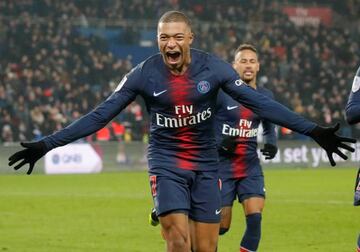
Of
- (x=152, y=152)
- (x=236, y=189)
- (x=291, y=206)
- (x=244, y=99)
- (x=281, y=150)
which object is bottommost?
(x=281, y=150)

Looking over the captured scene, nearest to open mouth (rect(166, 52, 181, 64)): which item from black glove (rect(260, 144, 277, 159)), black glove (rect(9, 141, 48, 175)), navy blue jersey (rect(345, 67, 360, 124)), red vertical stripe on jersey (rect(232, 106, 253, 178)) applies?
black glove (rect(9, 141, 48, 175))

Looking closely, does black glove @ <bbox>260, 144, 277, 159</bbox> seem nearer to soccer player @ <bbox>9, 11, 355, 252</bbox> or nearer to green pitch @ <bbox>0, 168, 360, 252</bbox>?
green pitch @ <bbox>0, 168, 360, 252</bbox>

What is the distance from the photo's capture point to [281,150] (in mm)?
31406

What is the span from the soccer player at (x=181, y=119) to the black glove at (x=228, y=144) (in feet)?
7.90

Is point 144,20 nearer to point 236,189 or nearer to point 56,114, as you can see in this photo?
point 56,114

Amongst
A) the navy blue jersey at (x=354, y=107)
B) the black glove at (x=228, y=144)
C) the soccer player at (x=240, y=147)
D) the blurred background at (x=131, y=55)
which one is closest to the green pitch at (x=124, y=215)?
the soccer player at (x=240, y=147)

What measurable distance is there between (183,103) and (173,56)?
1.24ft

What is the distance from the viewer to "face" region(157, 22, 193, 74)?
7.31 metres

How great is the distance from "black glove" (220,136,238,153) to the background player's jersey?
27 millimetres

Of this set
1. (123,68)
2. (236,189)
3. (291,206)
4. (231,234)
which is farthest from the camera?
(123,68)

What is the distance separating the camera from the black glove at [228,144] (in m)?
10.2

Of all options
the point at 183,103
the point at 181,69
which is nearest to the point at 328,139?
the point at 183,103

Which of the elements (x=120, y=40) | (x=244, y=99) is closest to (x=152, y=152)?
(x=244, y=99)

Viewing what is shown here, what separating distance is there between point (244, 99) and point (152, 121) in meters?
0.78
